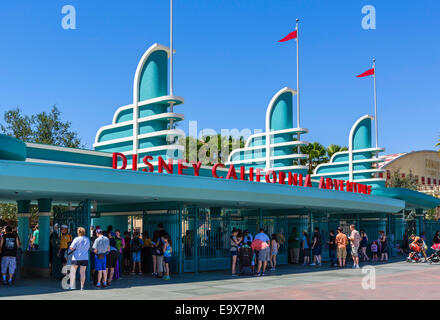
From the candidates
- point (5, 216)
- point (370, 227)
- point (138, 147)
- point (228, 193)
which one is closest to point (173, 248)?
point (228, 193)

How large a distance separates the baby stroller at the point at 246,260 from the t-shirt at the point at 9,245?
7.77 meters

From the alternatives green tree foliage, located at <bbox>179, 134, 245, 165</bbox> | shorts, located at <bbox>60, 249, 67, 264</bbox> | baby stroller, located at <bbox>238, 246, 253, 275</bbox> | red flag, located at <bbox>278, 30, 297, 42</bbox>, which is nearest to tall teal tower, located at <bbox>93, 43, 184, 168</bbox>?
baby stroller, located at <bbox>238, 246, 253, 275</bbox>

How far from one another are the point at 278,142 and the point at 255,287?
1567 centimetres

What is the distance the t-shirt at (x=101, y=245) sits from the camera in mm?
14773

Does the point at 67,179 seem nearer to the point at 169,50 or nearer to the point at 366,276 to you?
the point at 169,50

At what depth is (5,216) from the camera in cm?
3456

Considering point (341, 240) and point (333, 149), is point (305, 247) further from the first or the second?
point (333, 149)

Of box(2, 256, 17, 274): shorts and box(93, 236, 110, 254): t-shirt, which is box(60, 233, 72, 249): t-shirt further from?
box(93, 236, 110, 254): t-shirt

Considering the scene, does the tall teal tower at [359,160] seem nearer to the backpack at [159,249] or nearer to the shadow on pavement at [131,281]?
the shadow on pavement at [131,281]

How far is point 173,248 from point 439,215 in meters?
53.1

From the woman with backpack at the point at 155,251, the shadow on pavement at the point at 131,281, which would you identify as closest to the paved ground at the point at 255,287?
the shadow on pavement at the point at 131,281

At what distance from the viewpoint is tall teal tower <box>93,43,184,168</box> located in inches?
813

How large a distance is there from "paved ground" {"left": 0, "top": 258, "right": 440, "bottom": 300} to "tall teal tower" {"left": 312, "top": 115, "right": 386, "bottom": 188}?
16.3 m

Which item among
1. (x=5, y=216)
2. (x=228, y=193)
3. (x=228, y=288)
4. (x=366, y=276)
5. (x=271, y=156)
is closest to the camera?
(x=228, y=288)
